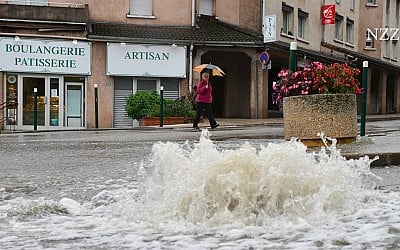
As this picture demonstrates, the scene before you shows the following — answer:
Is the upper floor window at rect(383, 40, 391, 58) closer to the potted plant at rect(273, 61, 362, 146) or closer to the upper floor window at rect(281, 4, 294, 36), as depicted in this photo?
the upper floor window at rect(281, 4, 294, 36)

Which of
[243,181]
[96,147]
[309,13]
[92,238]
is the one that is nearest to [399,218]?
[243,181]

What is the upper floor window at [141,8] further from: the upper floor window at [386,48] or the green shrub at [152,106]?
the upper floor window at [386,48]

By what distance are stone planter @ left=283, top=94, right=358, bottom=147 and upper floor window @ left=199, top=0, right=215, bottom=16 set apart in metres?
20.8

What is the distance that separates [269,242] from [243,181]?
0.85 meters

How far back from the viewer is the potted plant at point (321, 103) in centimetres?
931

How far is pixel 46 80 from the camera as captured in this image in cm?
2681

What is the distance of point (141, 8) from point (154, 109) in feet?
19.5

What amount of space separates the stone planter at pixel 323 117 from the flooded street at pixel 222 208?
121 inches

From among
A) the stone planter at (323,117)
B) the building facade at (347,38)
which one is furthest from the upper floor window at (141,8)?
the stone planter at (323,117)

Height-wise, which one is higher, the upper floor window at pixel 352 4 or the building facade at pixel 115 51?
the upper floor window at pixel 352 4

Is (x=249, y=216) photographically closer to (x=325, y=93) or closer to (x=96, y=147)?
(x=325, y=93)

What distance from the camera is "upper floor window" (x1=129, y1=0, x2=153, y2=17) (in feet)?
91.8

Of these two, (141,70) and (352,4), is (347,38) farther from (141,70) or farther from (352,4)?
(141,70)

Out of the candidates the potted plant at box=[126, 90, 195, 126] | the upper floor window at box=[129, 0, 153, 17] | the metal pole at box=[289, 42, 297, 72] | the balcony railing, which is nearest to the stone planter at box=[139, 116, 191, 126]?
the potted plant at box=[126, 90, 195, 126]
